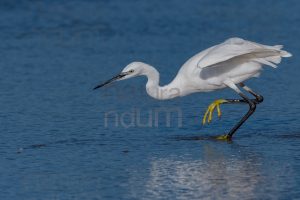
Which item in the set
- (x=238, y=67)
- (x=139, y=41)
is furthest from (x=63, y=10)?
(x=238, y=67)

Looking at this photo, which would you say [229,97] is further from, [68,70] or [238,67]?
[68,70]

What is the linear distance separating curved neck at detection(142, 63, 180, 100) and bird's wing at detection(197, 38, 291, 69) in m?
0.61

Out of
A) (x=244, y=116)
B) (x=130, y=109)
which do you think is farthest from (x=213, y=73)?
(x=130, y=109)

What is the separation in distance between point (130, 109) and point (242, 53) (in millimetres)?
2302

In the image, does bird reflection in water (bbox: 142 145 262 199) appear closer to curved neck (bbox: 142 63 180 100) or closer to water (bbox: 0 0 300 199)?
water (bbox: 0 0 300 199)

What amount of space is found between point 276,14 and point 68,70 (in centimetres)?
604

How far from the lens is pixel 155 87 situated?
36.7ft

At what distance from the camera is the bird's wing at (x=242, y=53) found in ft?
34.3

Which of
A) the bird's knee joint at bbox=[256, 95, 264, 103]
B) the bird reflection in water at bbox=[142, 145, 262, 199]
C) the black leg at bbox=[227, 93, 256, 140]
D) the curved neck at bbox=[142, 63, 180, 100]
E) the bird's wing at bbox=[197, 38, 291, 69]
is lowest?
the bird reflection in water at bbox=[142, 145, 262, 199]

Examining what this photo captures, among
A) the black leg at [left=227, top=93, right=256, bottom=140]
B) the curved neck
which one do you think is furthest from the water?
the curved neck

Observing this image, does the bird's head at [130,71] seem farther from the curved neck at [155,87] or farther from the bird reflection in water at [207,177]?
the bird reflection in water at [207,177]

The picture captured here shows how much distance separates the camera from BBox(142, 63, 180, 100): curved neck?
36.6 ft

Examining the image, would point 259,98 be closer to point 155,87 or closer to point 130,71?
point 155,87

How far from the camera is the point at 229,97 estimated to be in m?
13.2
